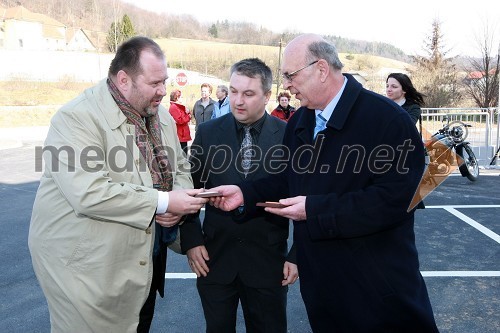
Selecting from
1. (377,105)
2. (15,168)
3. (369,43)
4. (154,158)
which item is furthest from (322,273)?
(369,43)

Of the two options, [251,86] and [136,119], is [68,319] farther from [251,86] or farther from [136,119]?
[251,86]

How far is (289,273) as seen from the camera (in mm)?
2973

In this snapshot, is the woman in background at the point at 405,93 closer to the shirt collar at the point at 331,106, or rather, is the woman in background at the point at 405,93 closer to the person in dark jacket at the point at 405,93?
the person in dark jacket at the point at 405,93

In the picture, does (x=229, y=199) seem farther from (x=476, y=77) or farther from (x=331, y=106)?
(x=476, y=77)

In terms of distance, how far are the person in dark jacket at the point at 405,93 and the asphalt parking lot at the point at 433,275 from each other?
1.75 metres

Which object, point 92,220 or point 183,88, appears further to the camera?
point 183,88

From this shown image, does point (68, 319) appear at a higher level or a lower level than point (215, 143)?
lower

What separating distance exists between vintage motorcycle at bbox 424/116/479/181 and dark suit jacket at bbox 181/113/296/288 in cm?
751

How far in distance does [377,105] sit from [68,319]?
189 cm

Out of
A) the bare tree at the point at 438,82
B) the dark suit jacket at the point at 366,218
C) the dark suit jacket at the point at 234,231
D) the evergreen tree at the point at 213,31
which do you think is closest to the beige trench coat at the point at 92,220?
the dark suit jacket at the point at 234,231

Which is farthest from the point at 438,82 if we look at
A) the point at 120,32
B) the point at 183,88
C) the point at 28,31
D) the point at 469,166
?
the point at 28,31

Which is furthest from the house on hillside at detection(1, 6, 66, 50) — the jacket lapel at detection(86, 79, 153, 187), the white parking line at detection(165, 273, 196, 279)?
the jacket lapel at detection(86, 79, 153, 187)

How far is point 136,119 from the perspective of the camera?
248 centimetres

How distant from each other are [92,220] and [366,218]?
4.39ft
